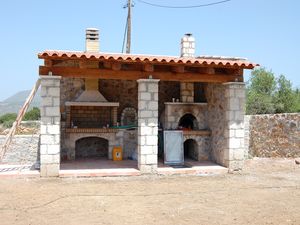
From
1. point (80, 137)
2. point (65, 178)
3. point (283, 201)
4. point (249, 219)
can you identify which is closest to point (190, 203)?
point (249, 219)

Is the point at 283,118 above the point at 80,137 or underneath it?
above

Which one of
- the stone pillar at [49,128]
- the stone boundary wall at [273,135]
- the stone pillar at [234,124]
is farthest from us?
the stone boundary wall at [273,135]

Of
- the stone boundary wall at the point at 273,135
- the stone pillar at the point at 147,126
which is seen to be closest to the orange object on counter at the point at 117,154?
the stone pillar at the point at 147,126

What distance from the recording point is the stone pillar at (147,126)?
955cm

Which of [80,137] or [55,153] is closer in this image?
[55,153]

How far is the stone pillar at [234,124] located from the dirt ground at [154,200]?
0.60m

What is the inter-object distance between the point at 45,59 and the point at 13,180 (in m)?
3.38

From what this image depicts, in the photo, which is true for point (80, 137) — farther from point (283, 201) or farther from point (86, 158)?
point (283, 201)

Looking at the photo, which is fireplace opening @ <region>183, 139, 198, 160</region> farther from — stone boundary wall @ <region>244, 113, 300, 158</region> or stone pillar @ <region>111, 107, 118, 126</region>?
stone pillar @ <region>111, 107, 118, 126</region>

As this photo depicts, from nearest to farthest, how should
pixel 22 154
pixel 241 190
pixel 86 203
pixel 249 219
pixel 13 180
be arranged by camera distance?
1. pixel 249 219
2. pixel 86 203
3. pixel 241 190
4. pixel 13 180
5. pixel 22 154

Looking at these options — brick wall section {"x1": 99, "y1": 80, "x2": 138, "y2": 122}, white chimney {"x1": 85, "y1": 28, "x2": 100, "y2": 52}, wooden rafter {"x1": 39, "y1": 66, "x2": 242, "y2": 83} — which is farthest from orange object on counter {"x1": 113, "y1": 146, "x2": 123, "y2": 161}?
white chimney {"x1": 85, "y1": 28, "x2": 100, "y2": 52}

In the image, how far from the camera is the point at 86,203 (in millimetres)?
6539

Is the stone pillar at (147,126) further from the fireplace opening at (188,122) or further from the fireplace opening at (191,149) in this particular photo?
the fireplace opening at (188,122)

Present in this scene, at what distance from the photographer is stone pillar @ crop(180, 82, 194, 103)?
40.2 feet
